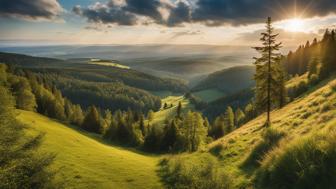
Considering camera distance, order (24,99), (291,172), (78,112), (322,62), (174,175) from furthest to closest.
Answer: (78,112) < (24,99) < (322,62) < (174,175) < (291,172)

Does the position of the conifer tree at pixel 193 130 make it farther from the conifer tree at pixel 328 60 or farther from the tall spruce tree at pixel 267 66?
the conifer tree at pixel 328 60

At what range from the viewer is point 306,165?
11359mm

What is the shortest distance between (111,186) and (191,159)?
1138cm

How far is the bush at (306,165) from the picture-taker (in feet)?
35.3

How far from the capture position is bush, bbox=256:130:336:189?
10773 mm

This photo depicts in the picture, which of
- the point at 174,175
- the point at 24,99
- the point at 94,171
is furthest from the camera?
the point at 24,99

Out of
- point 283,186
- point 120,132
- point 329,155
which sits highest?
point 329,155

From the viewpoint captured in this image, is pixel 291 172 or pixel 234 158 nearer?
pixel 291 172

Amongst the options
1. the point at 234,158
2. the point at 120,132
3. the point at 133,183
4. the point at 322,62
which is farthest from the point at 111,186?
the point at 322,62

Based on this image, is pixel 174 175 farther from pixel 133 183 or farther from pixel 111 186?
pixel 111 186

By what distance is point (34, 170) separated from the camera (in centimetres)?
1848

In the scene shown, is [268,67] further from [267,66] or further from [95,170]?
[95,170]

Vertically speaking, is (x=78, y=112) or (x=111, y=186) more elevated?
(x=111, y=186)

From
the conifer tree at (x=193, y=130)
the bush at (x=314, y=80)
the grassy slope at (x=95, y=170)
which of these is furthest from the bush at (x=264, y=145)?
the bush at (x=314, y=80)
